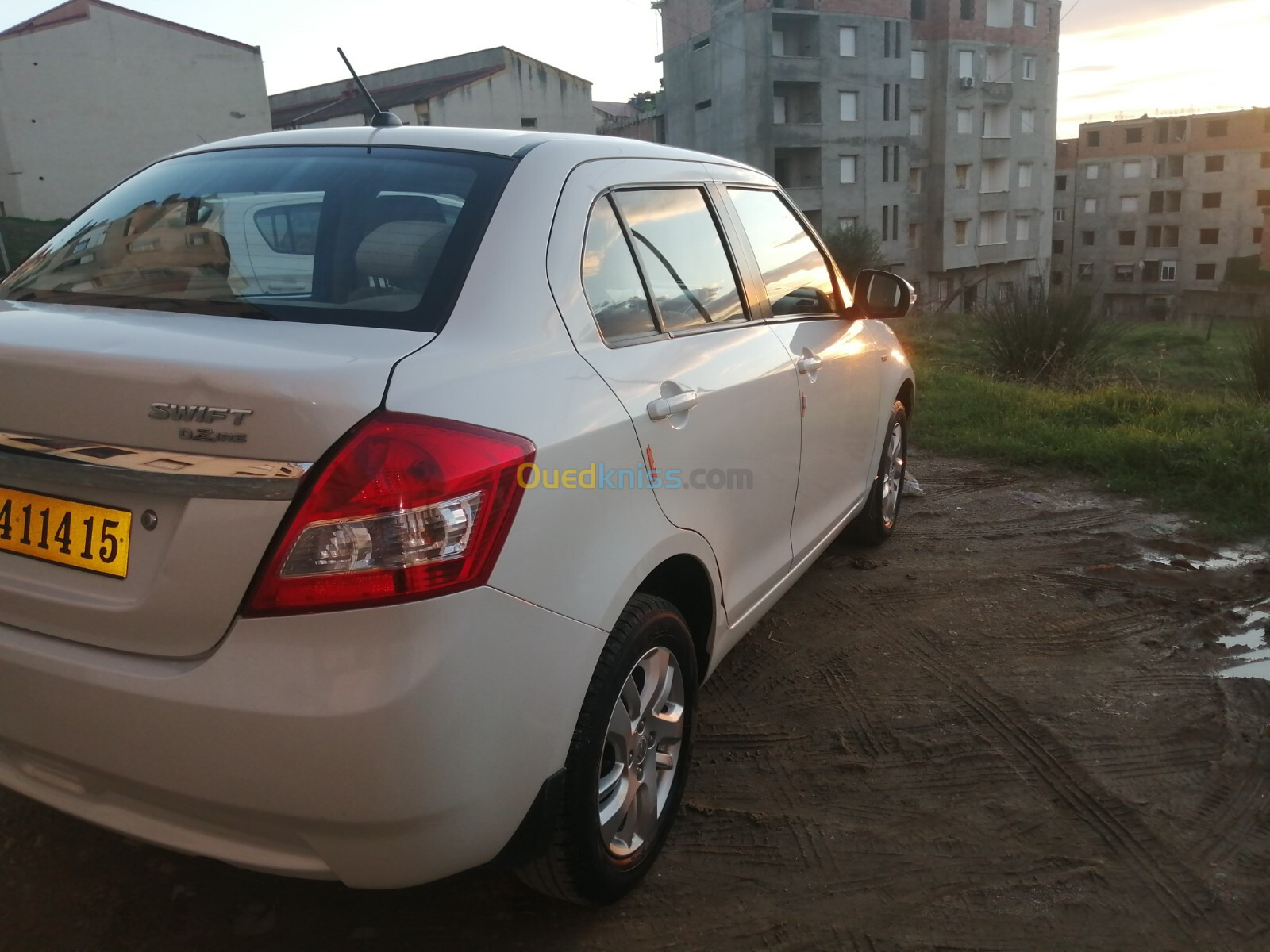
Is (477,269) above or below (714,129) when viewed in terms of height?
below

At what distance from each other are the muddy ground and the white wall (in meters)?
28.3

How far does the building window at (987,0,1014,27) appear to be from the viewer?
172ft

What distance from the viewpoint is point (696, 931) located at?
231 cm

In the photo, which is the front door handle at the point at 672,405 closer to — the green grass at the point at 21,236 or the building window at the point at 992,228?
the green grass at the point at 21,236

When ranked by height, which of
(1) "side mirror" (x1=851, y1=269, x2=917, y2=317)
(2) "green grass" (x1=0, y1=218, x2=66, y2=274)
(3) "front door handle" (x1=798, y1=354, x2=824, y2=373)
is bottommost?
(3) "front door handle" (x1=798, y1=354, x2=824, y2=373)

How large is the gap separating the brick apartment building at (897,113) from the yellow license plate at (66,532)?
1641 inches

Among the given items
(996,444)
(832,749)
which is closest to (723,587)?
(832,749)

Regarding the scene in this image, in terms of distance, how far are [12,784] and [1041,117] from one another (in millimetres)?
61919

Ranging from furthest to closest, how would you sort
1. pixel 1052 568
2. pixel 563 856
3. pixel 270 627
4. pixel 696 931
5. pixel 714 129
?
pixel 714 129 → pixel 1052 568 → pixel 696 931 → pixel 563 856 → pixel 270 627

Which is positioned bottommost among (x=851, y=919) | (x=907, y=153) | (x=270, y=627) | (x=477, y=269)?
(x=851, y=919)

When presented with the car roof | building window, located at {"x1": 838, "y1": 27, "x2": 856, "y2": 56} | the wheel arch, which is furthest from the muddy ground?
building window, located at {"x1": 838, "y1": 27, "x2": 856, "y2": 56}

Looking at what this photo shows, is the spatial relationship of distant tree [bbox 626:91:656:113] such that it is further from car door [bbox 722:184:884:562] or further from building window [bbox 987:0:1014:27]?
car door [bbox 722:184:884:562]

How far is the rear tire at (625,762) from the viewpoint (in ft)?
6.81

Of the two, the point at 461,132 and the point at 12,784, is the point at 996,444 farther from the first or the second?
the point at 12,784
